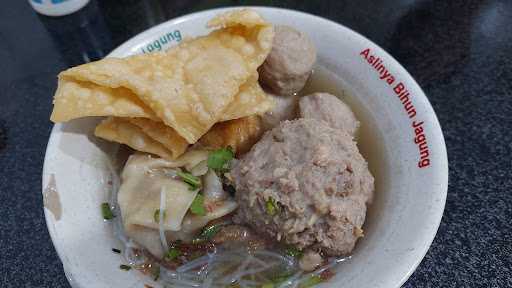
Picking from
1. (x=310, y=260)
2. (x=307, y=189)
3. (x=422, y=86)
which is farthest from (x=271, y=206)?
(x=422, y=86)

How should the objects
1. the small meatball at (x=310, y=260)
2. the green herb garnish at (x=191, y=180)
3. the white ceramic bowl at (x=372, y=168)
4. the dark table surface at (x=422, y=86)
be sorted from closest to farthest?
the white ceramic bowl at (x=372, y=168) < the small meatball at (x=310, y=260) < the green herb garnish at (x=191, y=180) < the dark table surface at (x=422, y=86)

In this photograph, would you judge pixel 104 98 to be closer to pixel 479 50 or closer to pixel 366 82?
pixel 366 82

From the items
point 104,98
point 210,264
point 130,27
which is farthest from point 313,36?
point 130,27

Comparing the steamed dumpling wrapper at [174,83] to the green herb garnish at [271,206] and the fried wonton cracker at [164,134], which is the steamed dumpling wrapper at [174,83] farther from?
the green herb garnish at [271,206]

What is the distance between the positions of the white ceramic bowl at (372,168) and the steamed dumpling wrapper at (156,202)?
0.08m

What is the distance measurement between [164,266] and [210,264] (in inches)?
5.2

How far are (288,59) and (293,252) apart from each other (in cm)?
58

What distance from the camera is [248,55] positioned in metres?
1.31

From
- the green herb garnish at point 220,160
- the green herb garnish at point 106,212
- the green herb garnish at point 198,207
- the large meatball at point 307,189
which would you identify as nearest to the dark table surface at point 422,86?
the green herb garnish at point 106,212

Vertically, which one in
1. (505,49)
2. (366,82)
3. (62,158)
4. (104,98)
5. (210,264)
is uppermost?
(104,98)

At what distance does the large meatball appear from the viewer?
108 cm

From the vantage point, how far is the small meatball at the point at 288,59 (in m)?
1.36

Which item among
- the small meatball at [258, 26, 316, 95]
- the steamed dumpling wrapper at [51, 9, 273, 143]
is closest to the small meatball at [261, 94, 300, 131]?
the small meatball at [258, 26, 316, 95]

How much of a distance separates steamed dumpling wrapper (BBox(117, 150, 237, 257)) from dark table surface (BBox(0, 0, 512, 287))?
1.23 feet
